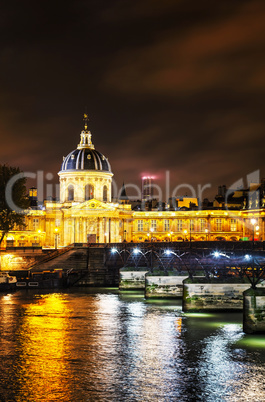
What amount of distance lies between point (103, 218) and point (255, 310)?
10092cm

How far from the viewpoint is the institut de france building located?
147 metres

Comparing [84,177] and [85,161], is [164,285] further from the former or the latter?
[85,161]

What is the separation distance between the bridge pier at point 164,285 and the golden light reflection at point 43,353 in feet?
39.5

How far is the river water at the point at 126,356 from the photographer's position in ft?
117

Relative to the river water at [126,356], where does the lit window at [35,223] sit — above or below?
above

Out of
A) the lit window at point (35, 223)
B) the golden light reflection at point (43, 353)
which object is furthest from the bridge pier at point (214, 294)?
the lit window at point (35, 223)

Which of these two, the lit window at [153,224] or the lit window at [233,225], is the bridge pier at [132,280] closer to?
the lit window at [153,224]

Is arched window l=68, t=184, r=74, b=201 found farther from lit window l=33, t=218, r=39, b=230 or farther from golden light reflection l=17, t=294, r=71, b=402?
golden light reflection l=17, t=294, r=71, b=402

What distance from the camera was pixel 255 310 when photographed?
4747cm

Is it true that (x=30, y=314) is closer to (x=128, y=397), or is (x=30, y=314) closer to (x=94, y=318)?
(x=94, y=318)

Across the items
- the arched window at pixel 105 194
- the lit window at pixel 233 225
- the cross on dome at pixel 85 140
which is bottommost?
the lit window at pixel 233 225

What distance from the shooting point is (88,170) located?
155125mm

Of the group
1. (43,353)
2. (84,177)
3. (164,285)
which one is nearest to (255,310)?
(43,353)

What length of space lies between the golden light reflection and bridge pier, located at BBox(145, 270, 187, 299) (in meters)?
12.0
